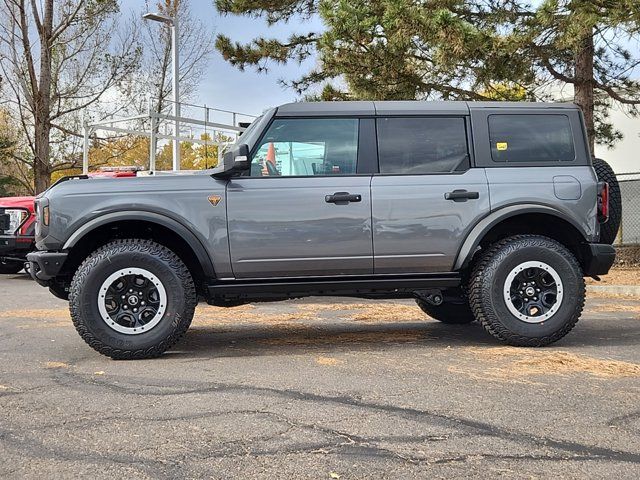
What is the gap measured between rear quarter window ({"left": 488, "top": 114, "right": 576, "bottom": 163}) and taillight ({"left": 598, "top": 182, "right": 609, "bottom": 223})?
0.33m

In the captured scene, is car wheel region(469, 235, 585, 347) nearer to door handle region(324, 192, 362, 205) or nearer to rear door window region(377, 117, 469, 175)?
A: rear door window region(377, 117, 469, 175)

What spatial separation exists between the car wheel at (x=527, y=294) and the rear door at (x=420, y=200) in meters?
0.36

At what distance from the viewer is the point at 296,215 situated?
5715 mm

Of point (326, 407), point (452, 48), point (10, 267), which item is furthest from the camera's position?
point (10, 267)

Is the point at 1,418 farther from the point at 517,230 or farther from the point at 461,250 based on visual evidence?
the point at 517,230

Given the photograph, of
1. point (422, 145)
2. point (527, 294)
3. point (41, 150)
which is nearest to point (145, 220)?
point (422, 145)

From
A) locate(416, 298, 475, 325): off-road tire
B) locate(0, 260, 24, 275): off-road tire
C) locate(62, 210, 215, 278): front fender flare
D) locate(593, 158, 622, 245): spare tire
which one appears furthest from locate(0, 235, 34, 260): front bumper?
locate(593, 158, 622, 245): spare tire

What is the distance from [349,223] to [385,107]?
1.07 m

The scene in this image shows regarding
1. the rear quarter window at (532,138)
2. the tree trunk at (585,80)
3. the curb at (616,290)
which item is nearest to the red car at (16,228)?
the rear quarter window at (532,138)

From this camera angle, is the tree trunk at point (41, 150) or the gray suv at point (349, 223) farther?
the tree trunk at point (41, 150)

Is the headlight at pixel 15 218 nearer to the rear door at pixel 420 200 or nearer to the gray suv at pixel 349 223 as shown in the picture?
the gray suv at pixel 349 223

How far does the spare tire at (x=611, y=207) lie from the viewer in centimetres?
630

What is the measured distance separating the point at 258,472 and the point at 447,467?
0.78 meters

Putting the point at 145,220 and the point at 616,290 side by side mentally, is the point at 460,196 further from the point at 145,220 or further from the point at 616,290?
the point at 616,290
